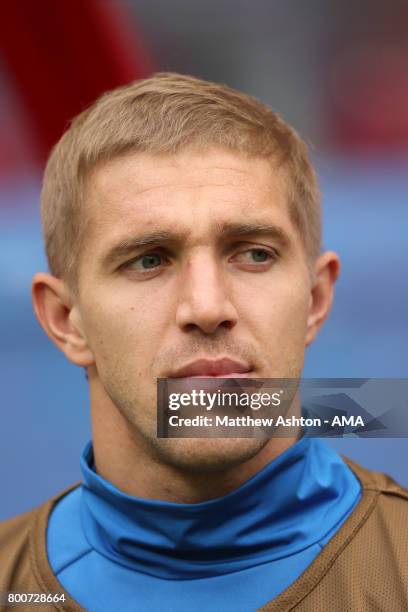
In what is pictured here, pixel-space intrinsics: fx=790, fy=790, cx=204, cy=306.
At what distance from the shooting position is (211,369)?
5.49 ft

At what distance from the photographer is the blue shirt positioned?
183cm

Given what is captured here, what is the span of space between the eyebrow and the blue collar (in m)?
0.51

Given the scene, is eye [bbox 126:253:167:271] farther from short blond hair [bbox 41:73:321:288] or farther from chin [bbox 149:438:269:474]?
chin [bbox 149:438:269:474]

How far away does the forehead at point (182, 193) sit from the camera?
5.94ft

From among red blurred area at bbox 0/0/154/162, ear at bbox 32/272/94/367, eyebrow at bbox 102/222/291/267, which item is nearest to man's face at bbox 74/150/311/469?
eyebrow at bbox 102/222/291/267

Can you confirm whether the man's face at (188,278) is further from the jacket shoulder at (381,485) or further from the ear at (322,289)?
the jacket shoulder at (381,485)

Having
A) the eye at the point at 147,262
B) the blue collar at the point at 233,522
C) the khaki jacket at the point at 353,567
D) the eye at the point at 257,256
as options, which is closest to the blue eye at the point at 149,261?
the eye at the point at 147,262

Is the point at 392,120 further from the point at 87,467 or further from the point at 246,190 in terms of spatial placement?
the point at 87,467

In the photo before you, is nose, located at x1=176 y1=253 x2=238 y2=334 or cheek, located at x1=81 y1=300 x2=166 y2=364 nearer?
nose, located at x1=176 y1=253 x2=238 y2=334

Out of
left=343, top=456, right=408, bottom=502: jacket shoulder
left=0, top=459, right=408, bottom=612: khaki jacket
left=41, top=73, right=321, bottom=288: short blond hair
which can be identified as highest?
left=41, top=73, right=321, bottom=288: short blond hair

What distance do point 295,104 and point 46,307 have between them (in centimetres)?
241

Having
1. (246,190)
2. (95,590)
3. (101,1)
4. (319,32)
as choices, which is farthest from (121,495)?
(319,32)

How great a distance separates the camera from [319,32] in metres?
4.17

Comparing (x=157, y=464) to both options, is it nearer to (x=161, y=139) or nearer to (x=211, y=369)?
(x=211, y=369)
